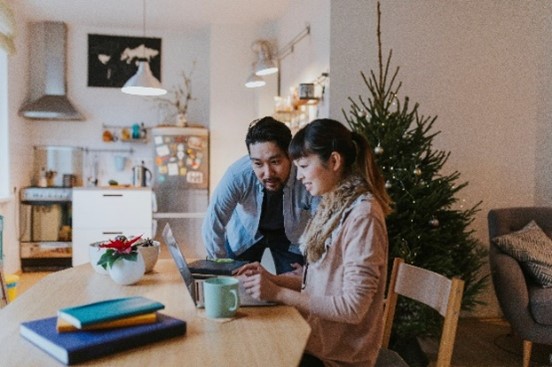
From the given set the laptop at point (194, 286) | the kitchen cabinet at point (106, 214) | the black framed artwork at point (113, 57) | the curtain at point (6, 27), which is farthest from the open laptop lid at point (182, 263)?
the black framed artwork at point (113, 57)

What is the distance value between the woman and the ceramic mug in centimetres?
10

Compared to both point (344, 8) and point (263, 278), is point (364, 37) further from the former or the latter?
point (263, 278)

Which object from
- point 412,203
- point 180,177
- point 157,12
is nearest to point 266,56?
point 157,12

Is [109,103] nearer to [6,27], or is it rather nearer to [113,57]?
[113,57]

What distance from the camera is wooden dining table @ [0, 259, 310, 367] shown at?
3.29 feet

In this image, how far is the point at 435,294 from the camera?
1488 mm

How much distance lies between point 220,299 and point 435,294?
630mm

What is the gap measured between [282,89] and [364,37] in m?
2.20

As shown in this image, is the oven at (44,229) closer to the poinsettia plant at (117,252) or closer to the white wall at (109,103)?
the white wall at (109,103)

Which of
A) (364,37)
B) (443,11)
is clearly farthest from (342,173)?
(443,11)

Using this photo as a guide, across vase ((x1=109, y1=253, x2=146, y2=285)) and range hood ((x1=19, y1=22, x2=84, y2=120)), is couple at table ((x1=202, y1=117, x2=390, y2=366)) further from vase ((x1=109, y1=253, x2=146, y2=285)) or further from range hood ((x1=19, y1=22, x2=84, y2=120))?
range hood ((x1=19, y1=22, x2=84, y2=120))

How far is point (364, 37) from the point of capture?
12.9ft

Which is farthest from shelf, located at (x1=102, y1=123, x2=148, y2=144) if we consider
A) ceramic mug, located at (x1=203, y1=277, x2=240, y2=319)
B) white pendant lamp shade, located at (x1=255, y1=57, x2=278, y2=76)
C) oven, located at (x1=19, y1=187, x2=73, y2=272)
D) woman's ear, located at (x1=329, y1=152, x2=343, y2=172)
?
ceramic mug, located at (x1=203, y1=277, x2=240, y2=319)

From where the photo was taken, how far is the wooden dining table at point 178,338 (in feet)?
3.29
